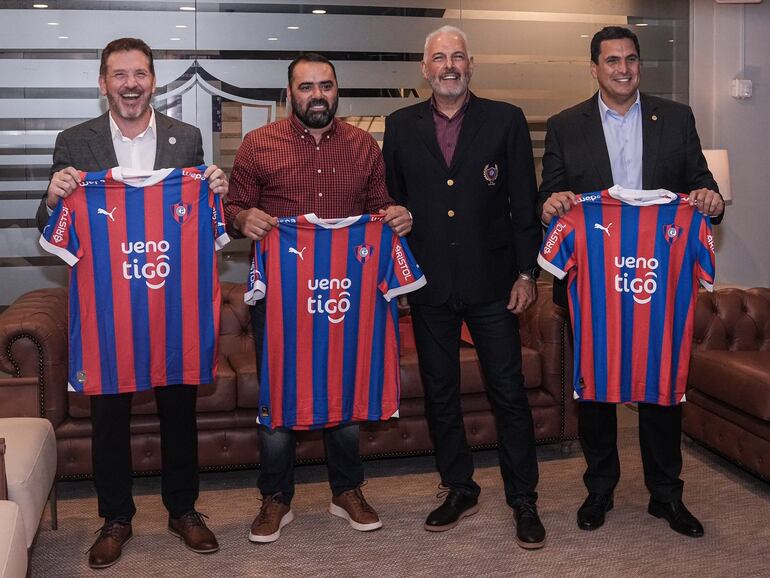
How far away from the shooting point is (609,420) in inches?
139

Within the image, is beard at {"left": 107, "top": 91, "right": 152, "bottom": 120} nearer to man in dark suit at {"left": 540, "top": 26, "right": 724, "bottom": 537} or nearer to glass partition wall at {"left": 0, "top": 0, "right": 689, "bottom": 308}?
man in dark suit at {"left": 540, "top": 26, "right": 724, "bottom": 537}

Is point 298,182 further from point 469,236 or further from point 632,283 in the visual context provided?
point 632,283

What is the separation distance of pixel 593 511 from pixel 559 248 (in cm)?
101

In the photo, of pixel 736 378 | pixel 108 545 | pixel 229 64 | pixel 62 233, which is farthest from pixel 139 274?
pixel 736 378

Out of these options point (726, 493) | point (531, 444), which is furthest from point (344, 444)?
point (726, 493)

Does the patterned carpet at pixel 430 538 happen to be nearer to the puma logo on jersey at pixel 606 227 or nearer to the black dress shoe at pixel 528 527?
the black dress shoe at pixel 528 527

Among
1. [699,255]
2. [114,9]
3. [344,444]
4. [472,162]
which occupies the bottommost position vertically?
[344,444]

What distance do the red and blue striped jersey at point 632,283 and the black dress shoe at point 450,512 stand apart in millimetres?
608

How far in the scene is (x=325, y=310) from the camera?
334cm

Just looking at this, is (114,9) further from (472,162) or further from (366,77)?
(472,162)

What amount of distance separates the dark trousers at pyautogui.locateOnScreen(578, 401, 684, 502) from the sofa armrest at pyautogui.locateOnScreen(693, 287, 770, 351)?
1271 mm

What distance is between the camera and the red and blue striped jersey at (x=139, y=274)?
3086mm

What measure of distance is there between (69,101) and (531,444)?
126 inches

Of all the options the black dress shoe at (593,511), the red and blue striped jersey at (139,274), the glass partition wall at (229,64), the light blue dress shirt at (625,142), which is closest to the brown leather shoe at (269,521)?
the red and blue striped jersey at (139,274)
